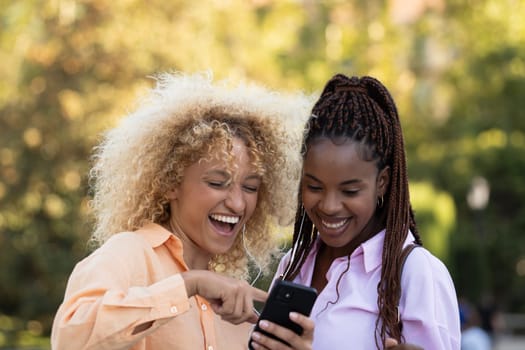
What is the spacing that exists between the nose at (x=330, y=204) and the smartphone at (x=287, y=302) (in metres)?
0.48

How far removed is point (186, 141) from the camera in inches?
135

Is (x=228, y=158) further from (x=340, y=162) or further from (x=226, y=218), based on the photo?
(x=340, y=162)

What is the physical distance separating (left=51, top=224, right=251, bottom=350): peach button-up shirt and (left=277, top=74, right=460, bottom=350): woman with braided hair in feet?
1.36

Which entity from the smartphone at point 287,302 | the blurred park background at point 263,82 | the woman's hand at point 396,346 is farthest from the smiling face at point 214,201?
→ the blurred park background at point 263,82

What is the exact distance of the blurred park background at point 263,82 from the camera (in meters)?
13.8

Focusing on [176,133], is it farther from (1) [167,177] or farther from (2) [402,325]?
(2) [402,325]

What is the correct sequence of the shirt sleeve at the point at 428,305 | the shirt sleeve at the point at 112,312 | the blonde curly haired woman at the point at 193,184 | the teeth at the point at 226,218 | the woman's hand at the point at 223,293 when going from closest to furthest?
the shirt sleeve at the point at 112,312 → the woman's hand at the point at 223,293 → the shirt sleeve at the point at 428,305 → the blonde curly haired woman at the point at 193,184 → the teeth at the point at 226,218

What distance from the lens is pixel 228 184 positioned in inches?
134

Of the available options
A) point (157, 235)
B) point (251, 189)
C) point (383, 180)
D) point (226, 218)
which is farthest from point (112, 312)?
point (383, 180)

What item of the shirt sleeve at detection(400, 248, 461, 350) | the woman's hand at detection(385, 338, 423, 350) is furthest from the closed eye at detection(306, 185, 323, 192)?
the woman's hand at detection(385, 338, 423, 350)

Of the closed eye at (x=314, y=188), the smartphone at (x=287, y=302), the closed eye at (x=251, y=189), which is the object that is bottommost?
the smartphone at (x=287, y=302)

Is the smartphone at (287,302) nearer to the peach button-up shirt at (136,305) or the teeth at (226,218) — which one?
the peach button-up shirt at (136,305)

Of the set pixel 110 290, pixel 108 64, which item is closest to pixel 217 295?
pixel 110 290

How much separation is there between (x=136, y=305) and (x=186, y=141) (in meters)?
0.83
